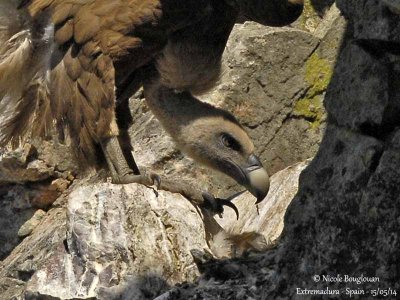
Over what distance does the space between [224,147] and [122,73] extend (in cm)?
80

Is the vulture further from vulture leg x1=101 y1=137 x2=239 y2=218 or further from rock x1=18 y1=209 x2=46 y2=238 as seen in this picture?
rock x1=18 y1=209 x2=46 y2=238

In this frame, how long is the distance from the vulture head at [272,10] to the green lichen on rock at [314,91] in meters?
1.57

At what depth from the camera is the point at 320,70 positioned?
8.77m

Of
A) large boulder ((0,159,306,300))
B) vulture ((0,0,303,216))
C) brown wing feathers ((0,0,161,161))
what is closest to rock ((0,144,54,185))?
vulture ((0,0,303,216))

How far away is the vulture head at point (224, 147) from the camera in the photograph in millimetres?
7242

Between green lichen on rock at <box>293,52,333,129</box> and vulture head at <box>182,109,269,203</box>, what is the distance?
4.09ft

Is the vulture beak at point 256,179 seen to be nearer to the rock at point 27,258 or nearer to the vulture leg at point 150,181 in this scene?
the vulture leg at point 150,181

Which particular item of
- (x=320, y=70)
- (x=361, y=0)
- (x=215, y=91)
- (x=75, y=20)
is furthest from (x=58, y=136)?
(x=361, y=0)

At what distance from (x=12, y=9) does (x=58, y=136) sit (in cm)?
84

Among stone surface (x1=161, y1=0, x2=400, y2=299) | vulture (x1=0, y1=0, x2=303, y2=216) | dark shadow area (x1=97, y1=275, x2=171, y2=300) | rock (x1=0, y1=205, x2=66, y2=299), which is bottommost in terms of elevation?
rock (x1=0, y1=205, x2=66, y2=299)

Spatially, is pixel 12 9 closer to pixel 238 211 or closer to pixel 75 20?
pixel 75 20

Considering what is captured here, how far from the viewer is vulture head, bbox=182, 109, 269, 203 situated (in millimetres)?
7242

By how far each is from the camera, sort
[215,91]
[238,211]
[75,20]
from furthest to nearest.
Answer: [215,91] → [238,211] → [75,20]

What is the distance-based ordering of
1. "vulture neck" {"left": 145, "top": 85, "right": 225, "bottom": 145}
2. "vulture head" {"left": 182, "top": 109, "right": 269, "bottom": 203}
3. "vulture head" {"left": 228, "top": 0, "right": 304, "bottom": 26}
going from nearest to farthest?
"vulture head" {"left": 228, "top": 0, "right": 304, "bottom": 26}
"vulture head" {"left": 182, "top": 109, "right": 269, "bottom": 203}
"vulture neck" {"left": 145, "top": 85, "right": 225, "bottom": 145}
